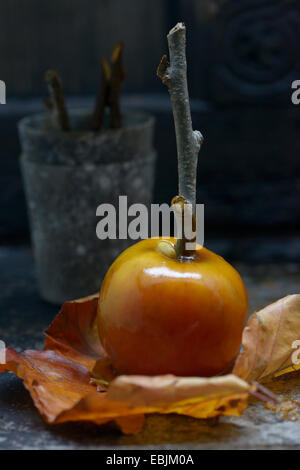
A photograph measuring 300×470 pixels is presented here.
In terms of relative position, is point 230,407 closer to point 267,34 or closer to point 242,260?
point 242,260

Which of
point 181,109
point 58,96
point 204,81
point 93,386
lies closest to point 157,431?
point 93,386

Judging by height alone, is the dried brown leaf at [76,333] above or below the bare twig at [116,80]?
below

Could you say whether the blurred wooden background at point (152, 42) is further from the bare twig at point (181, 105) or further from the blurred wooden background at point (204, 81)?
the bare twig at point (181, 105)

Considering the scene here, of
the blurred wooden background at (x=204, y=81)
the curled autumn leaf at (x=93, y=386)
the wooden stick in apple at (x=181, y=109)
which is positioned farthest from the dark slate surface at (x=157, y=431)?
the blurred wooden background at (x=204, y=81)

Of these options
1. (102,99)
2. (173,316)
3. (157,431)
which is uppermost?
(102,99)

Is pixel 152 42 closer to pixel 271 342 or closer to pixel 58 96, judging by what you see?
pixel 58 96

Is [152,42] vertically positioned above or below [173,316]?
above
